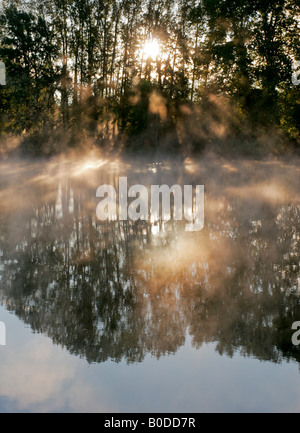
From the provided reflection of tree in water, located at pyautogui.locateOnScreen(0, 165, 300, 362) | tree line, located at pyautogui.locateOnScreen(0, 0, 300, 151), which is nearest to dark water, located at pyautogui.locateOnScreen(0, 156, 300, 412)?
reflection of tree in water, located at pyautogui.locateOnScreen(0, 165, 300, 362)

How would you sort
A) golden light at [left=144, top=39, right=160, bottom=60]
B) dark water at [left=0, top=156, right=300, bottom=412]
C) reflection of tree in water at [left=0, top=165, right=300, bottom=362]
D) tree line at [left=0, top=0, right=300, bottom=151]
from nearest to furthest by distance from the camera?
dark water at [left=0, top=156, right=300, bottom=412] → reflection of tree in water at [left=0, top=165, right=300, bottom=362] → tree line at [left=0, top=0, right=300, bottom=151] → golden light at [left=144, top=39, right=160, bottom=60]

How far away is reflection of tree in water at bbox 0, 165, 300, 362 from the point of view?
11.7 feet

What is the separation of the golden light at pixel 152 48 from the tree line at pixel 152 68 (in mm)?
57

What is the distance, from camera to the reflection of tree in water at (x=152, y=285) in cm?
358

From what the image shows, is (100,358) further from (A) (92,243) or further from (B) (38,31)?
(B) (38,31)

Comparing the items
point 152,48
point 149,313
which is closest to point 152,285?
point 149,313

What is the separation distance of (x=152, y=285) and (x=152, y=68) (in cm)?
2453

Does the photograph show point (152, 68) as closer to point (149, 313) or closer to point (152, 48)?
point (152, 48)

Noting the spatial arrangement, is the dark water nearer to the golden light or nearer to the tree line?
the tree line

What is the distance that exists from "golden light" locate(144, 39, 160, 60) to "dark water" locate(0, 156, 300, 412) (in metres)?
21.6

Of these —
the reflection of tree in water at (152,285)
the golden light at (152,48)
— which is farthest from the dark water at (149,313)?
the golden light at (152,48)

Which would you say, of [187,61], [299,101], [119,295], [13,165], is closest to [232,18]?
[187,61]

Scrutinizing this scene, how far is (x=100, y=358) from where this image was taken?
10.8ft

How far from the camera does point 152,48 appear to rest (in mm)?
27969
